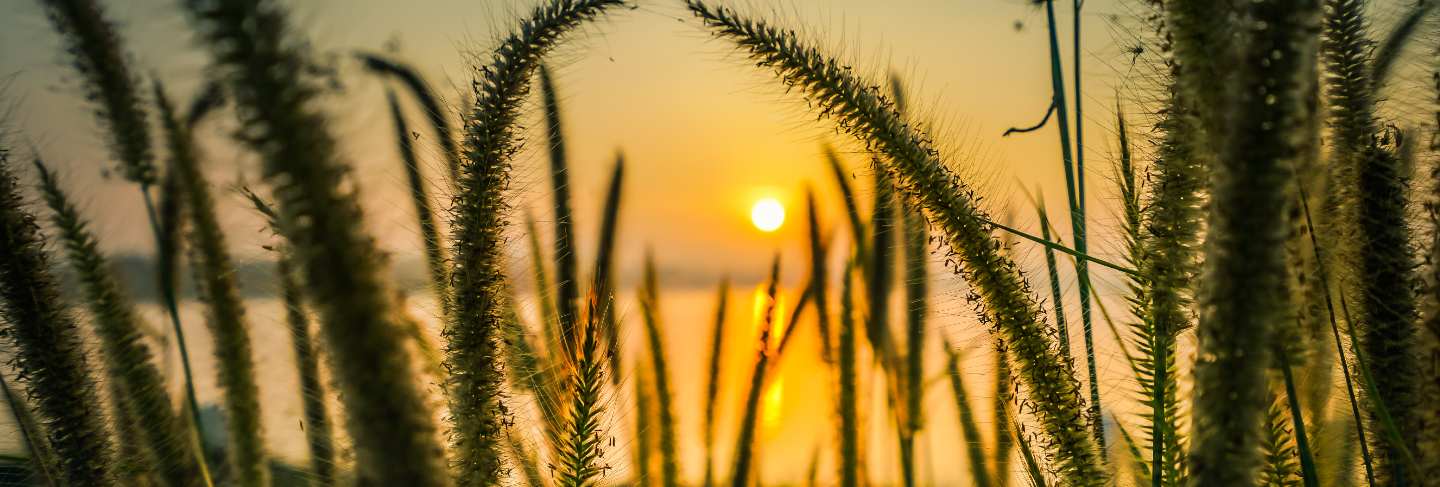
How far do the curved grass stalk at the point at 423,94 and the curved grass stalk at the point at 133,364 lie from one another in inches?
13.3

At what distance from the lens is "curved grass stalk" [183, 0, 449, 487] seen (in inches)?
13.3

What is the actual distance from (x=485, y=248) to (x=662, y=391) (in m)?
0.55

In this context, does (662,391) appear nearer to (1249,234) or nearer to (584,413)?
(584,413)

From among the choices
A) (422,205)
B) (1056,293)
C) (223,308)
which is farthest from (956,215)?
(223,308)

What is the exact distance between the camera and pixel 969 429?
1229mm

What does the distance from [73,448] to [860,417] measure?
92cm

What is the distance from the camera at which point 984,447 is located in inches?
49.4

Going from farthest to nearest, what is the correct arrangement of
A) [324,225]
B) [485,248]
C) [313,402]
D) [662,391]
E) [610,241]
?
[662,391]
[610,241]
[313,402]
[485,248]
[324,225]

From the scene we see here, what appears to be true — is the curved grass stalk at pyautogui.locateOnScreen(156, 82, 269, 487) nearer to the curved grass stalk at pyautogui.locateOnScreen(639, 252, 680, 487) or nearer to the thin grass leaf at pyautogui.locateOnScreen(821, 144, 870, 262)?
the curved grass stalk at pyautogui.locateOnScreen(639, 252, 680, 487)

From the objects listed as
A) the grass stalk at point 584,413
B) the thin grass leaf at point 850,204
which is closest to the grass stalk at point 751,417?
the thin grass leaf at point 850,204

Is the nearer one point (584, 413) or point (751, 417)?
point (584, 413)

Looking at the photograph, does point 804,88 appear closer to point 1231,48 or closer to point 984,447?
point 1231,48

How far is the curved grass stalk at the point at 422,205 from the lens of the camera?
90cm

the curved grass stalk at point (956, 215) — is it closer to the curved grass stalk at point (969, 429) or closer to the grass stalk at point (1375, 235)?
the grass stalk at point (1375, 235)
